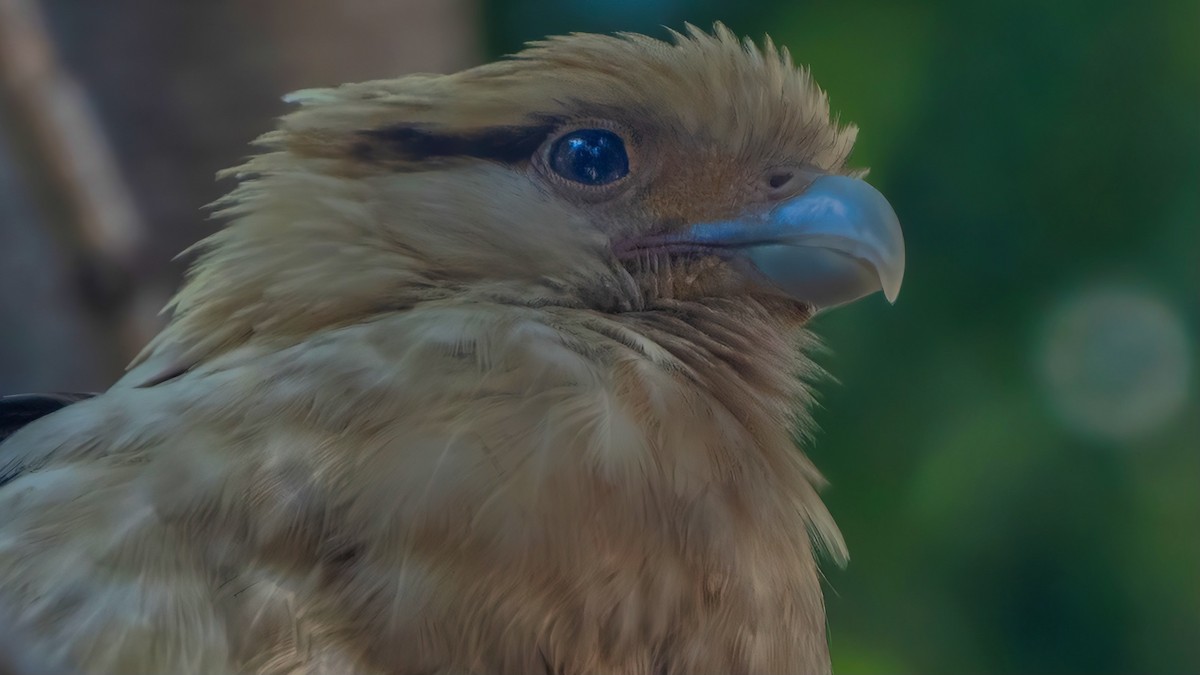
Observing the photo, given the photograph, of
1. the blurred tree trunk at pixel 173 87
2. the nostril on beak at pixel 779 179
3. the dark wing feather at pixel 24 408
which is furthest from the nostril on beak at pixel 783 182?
the blurred tree trunk at pixel 173 87

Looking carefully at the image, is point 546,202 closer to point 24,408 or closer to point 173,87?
point 24,408

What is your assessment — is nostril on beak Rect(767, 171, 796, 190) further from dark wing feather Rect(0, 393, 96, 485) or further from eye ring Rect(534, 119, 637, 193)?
dark wing feather Rect(0, 393, 96, 485)

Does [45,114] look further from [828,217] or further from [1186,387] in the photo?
[1186,387]

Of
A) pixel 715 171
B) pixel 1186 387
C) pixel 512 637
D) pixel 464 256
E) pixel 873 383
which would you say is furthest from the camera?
pixel 873 383

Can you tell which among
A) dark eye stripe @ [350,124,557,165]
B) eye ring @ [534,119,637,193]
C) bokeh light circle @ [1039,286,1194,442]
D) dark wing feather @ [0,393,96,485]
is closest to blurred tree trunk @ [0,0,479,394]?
dark wing feather @ [0,393,96,485]

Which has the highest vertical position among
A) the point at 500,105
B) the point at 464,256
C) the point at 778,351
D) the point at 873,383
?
the point at 500,105

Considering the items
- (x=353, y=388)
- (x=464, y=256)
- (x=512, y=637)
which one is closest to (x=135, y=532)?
(x=353, y=388)
